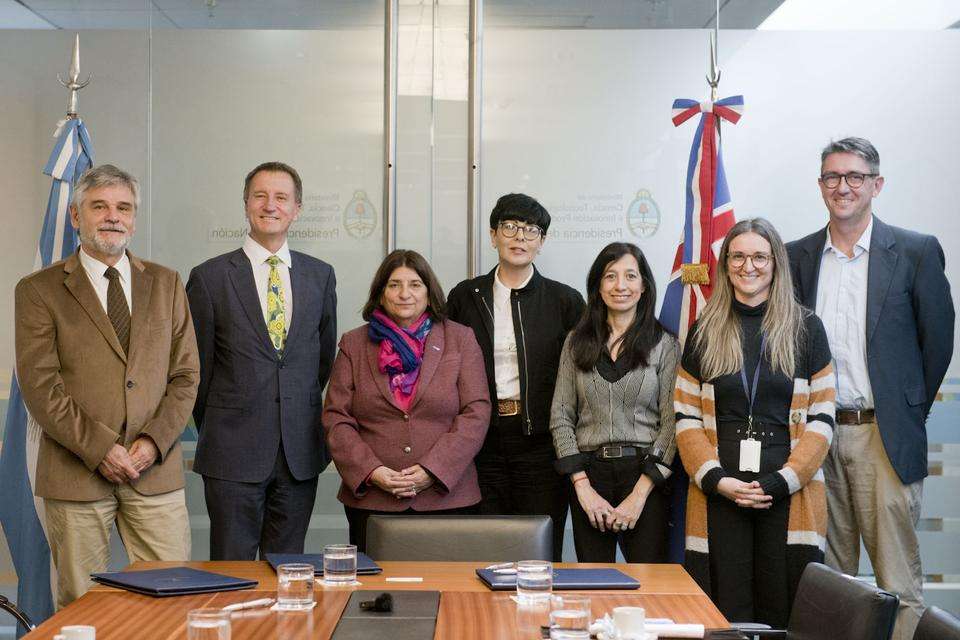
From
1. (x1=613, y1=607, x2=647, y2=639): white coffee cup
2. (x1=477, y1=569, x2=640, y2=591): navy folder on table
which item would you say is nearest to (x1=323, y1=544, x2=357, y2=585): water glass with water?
(x1=477, y1=569, x2=640, y2=591): navy folder on table

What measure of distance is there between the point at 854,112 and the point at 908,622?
263cm

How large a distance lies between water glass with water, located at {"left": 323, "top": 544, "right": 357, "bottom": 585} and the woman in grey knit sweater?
5.07 ft

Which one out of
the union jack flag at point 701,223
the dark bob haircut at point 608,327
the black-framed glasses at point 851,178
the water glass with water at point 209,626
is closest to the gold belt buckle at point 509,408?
the dark bob haircut at point 608,327

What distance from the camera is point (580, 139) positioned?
5.61 m

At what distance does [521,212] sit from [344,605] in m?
2.35

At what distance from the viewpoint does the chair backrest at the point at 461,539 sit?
10.8 ft

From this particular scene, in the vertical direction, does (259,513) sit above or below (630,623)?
below

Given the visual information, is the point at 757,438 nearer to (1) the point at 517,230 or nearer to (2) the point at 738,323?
(2) the point at 738,323

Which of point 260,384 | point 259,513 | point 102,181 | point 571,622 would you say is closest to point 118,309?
point 102,181

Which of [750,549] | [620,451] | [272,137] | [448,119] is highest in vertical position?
[448,119]

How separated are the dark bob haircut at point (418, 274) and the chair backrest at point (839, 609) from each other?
1998 mm

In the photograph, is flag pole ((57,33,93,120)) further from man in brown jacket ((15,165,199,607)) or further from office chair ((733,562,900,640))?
office chair ((733,562,900,640))

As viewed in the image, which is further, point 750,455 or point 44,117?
point 44,117

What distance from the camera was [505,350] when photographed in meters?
4.54
